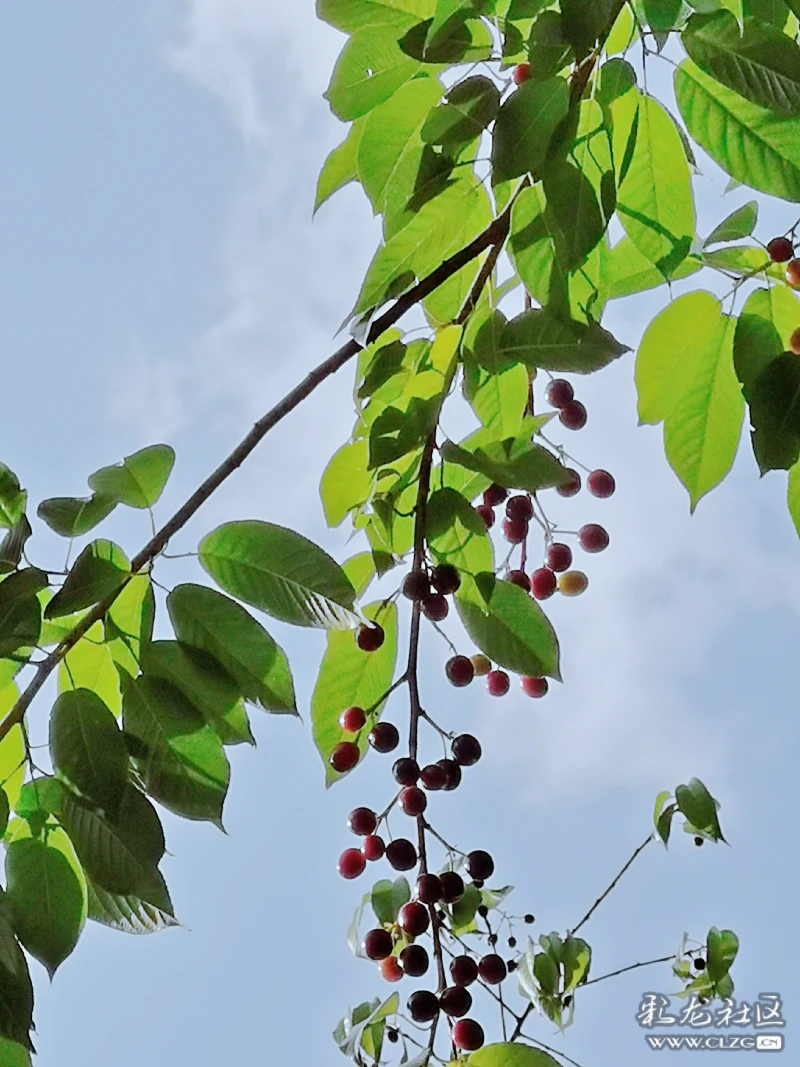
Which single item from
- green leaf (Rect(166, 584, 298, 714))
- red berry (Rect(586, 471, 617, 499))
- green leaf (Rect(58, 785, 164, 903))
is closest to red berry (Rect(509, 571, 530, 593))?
red berry (Rect(586, 471, 617, 499))

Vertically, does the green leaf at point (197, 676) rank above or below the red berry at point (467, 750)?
below

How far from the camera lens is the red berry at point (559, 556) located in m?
0.88

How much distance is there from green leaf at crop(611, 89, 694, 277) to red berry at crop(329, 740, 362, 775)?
0.37m

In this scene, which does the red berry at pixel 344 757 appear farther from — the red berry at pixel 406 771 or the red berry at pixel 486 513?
the red berry at pixel 486 513

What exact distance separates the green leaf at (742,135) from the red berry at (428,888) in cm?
47

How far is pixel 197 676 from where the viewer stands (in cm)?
66

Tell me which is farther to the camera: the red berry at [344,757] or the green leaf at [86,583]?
→ the red berry at [344,757]

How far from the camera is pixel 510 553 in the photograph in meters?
0.85

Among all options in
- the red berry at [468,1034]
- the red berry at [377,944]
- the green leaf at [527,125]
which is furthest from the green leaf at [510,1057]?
the green leaf at [527,125]

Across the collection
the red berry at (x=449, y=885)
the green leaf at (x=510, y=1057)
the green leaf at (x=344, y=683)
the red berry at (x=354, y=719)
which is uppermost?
the green leaf at (x=344, y=683)

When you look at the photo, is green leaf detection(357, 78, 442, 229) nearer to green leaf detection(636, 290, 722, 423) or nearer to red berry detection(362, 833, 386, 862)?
green leaf detection(636, 290, 722, 423)

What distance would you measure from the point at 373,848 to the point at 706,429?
0.38 metres

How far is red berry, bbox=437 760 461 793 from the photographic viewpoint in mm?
716

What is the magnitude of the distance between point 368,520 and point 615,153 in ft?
0.98
